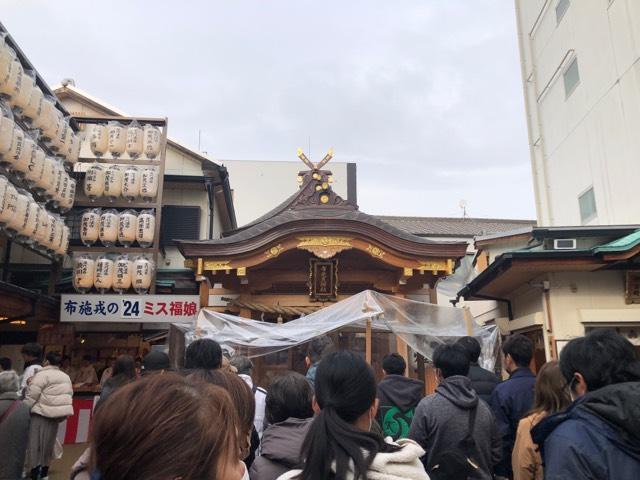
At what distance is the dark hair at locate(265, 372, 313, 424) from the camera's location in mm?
3197

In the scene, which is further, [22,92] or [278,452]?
[22,92]

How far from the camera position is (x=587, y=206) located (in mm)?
14516

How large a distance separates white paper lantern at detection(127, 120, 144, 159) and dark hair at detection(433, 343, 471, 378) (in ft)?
38.6

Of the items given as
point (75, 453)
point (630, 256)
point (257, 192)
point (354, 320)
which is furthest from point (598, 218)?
point (257, 192)

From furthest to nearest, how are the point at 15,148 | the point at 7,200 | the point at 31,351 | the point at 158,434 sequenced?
the point at 15,148 < the point at 7,200 < the point at 31,351 < the point at 158,434

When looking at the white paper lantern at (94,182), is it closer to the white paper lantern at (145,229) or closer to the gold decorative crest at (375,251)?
the white paper lantern at (145,229)

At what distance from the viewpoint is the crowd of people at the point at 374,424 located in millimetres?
1246

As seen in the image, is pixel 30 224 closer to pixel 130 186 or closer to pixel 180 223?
pixel 130 186

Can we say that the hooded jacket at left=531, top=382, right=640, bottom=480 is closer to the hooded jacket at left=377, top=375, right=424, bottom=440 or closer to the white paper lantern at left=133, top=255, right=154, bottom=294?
the hooded jacket at left=377, top=375, right=424, bottom=440

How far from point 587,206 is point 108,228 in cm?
1345

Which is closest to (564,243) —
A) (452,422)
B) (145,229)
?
(452,422)

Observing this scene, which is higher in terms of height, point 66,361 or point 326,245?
point 326,245

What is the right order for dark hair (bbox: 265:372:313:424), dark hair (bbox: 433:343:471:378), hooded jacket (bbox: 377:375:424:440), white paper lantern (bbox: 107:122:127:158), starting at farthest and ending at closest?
white paper lantern (bbox: 107:122:127:158), hooded jacket (bbox: 377:375:424:440), dark hair (bbox: 433:343:471:378), dark hair (bbox: 265:372:313:424)

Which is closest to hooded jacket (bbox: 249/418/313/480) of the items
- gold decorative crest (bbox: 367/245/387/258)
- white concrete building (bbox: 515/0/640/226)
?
gold decorative crest (bbox: 367/245/387/258)
